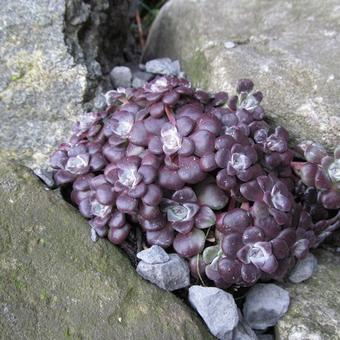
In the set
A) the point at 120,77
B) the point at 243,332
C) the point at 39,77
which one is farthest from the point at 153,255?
the point at 120,77

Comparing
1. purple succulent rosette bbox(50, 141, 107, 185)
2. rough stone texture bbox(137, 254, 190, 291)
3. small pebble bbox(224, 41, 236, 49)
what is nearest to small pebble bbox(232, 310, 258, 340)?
rough stone texture bbox(137, 254, 190, 291)

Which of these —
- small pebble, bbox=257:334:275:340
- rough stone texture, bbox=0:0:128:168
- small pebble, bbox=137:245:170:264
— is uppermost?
rough stone texture, bbox=0:0:128:168

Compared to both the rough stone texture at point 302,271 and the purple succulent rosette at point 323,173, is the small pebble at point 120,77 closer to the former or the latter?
the purple succulent rosette at point 323,173

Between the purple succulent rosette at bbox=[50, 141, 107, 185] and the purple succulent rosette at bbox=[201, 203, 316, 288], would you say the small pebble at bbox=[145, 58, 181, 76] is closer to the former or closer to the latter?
the purple succulent rosette at bbox=[50, 141, 107, 185]

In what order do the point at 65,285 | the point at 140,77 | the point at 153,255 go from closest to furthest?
the point at 65,285
the point at 153,255
the point at 140,77

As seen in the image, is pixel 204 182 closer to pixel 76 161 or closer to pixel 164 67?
pixel 76 161

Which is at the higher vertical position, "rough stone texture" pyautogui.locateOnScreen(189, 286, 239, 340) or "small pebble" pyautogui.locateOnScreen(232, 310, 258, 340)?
"rough stone texture" pyautogui.locateOnScreen(189, 286, 239, 340)

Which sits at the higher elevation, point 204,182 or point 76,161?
point 76,161
